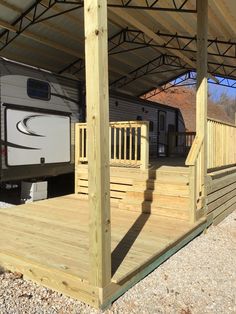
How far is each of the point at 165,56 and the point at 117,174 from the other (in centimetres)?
962

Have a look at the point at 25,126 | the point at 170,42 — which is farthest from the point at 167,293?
the point at 170,42

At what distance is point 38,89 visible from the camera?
24.6ft

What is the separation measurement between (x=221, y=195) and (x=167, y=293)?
3769 mm

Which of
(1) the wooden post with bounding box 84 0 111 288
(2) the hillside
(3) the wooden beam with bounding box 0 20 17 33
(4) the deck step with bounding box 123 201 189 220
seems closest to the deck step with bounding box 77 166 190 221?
(4) the deck step with bounding box 123 201 189 220

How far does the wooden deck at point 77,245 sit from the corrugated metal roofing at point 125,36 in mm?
4837

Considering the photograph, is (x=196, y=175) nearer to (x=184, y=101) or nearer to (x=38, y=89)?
(x=38, y=89)

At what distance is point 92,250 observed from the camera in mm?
3016

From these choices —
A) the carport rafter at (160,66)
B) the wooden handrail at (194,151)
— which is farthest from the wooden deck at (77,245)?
the carport rafter at (160,66)

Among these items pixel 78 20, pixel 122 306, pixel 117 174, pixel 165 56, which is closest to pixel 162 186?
pixel 117 174

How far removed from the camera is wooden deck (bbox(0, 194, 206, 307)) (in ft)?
10.6

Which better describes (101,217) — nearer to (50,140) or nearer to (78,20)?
(50,140)

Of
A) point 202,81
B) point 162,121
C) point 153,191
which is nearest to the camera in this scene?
→ point 202,81

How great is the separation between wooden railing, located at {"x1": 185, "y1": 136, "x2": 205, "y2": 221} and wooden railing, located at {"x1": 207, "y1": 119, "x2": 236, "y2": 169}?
2.24ft

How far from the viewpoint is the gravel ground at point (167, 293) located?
3082 millimetres
